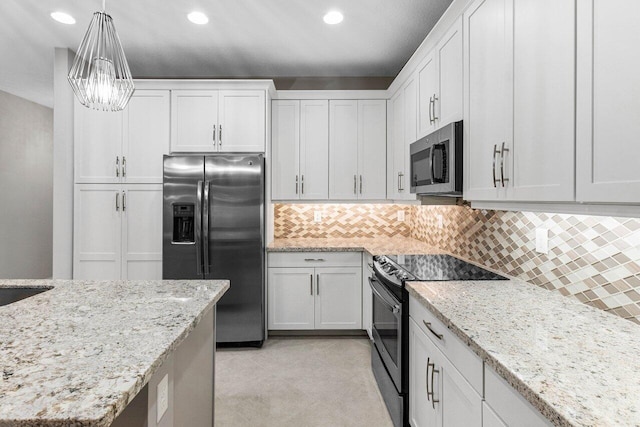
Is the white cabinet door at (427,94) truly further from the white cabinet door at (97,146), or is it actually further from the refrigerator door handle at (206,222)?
the white cabinet door at (97,146)

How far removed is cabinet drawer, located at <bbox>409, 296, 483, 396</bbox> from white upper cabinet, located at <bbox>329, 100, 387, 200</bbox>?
2046 mm

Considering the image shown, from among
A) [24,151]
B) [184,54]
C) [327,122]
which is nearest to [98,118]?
[184,54]

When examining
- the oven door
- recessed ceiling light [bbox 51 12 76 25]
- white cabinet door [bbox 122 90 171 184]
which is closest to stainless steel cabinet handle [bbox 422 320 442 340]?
the oven door

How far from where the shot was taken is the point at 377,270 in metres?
2.50

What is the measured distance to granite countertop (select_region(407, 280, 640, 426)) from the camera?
807 mm

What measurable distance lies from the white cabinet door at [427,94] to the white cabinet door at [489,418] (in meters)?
1.81

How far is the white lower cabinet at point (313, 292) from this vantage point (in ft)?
11.5

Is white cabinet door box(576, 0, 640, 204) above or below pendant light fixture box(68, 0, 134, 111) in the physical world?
below

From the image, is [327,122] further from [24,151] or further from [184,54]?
[24,151]

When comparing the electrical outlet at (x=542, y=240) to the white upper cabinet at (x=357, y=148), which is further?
the white upper cabinet at (x=357, y=148)

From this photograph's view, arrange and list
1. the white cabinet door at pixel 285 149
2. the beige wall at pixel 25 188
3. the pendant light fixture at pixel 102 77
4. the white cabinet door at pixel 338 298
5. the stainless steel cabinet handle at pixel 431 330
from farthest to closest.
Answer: the beige wall at pixel 25 188 < the white cabinet door at pixel 285 149 < the white cabinet door at pixel 338 298 < the pendant light fixture at pixel 102 77 < the stainless steel cabinet handle at pixel 431 330

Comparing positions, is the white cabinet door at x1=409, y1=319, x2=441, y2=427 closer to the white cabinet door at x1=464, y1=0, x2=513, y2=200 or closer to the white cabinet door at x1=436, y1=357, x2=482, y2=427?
the white cabinet door at x1=436, y1=357, x2=482, y2=427

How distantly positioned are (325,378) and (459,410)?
1.58 meters

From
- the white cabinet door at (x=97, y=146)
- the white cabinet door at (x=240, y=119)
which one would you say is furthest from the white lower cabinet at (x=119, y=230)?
the white cabinet door at (x=240, y=119)
